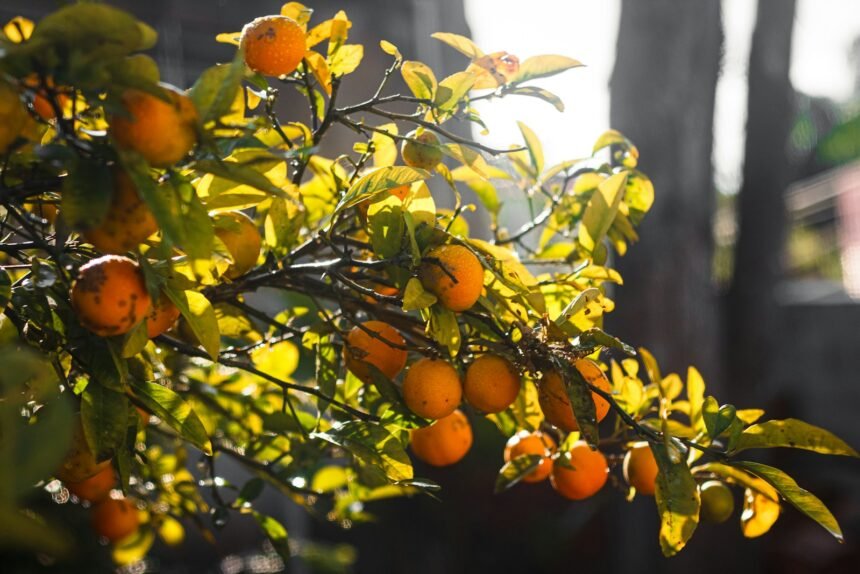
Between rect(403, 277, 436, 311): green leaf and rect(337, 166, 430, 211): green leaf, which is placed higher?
rect(337, 166, 430, 211): green leaf

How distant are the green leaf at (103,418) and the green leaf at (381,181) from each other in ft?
0.59

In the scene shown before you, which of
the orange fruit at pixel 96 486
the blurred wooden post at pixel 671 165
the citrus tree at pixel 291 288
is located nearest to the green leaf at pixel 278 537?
the citrus tree at pixel 291 288

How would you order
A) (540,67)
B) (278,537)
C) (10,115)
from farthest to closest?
(278,537)
(540,67)
(10,115)

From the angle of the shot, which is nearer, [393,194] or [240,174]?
[240,174]

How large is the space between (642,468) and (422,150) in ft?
0.94

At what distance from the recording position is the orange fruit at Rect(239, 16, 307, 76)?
20.5 inches

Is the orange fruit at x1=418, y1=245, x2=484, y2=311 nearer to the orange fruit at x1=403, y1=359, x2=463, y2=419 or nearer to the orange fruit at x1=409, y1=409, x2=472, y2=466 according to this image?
the orange fruit at x1=403, y1=359, x2=463, y2=419

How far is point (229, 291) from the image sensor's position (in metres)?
0.59

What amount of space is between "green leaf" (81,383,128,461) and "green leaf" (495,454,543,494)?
28 centimetres

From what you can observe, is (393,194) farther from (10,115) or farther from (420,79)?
(10,115)

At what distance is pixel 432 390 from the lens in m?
0.53

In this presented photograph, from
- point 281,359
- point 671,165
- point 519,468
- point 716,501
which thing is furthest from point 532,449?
point 671,165

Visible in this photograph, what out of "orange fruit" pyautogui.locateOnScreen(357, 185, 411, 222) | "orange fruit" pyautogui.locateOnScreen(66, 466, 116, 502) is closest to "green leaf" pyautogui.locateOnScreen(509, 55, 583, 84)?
"orange fruit" pyautogui.locateOnScreen(357, 185, 411, 222)

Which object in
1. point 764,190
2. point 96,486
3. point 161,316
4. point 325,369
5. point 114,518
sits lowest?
point 764,190
